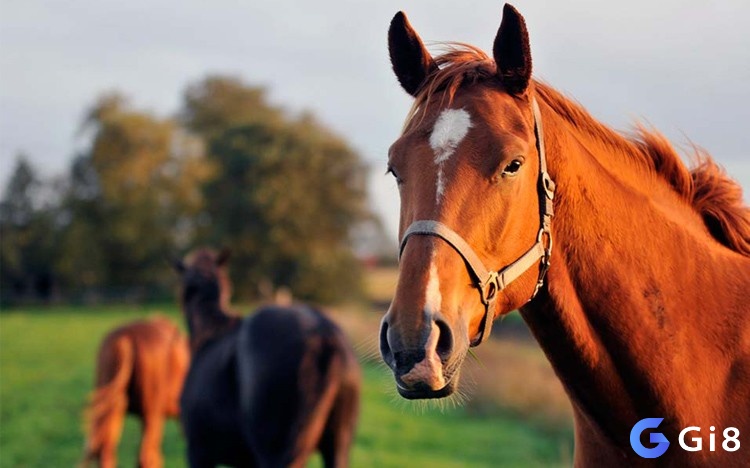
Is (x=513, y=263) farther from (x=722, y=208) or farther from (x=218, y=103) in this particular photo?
(x=218, y=103)

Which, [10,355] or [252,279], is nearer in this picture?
[10,355]

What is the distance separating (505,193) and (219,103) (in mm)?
61467

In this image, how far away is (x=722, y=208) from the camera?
10.3 feet

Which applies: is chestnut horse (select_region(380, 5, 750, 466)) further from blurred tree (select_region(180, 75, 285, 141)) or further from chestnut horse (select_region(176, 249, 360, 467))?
blurred tree (select_region(180, 75, 285, 141))

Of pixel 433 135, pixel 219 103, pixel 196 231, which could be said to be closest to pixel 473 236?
pixel 433 135

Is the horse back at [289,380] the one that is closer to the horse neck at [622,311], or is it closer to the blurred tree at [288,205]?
the horse neck at [622,311]

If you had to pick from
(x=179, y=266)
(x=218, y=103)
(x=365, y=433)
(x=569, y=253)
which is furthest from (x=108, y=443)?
(x=218, y=103)

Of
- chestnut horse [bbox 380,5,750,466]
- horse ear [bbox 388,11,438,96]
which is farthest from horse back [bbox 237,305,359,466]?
horse ear [bbox 388,11,438,96]

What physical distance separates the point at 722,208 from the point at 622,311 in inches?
27.4

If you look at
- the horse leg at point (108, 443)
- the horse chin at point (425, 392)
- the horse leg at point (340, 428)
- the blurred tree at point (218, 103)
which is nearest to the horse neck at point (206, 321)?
the horse leg at point (340, 428)

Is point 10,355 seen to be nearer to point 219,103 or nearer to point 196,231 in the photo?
point 196,231

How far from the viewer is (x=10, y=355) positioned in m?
26.3

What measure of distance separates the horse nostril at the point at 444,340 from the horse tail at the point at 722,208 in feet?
4.25

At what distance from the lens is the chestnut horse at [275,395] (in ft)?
22.2
